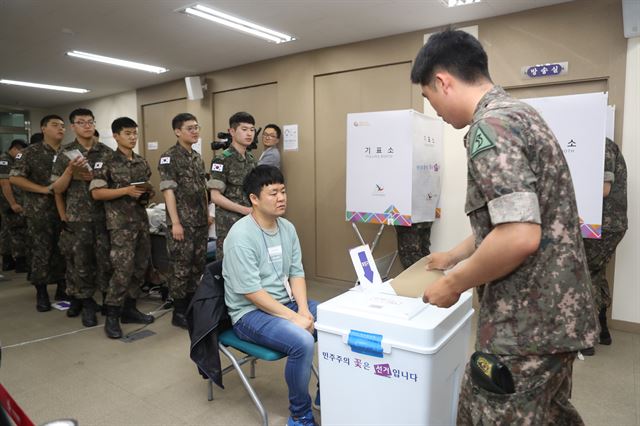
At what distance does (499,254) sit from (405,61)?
3.46m

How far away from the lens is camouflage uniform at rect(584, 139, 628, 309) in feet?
9.37

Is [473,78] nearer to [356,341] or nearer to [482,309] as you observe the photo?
[482,309]

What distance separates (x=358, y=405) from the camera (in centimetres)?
Result: 138

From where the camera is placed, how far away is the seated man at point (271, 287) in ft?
5.91

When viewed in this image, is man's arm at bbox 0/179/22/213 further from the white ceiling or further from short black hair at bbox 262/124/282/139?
short black hair at bbox 262/124/282/139

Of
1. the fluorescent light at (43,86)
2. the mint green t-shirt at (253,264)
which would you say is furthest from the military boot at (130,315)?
the fluorescent light at (43,86)

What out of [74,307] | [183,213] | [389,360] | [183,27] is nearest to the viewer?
[389,360]

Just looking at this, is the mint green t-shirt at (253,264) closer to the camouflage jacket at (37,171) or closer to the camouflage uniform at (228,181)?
the camouflage uniform at (228,181)

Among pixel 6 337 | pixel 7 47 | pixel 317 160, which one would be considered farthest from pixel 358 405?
pixel 7 47

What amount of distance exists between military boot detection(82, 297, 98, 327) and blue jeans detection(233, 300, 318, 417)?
2.15 metres

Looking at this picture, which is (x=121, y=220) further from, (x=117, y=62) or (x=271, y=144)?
(x=117, y=62)

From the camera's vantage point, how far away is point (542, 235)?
1.03 metres

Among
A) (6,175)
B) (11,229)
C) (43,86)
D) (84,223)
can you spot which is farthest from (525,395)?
(43,86)

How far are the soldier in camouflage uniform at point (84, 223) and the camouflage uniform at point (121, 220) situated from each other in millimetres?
137
